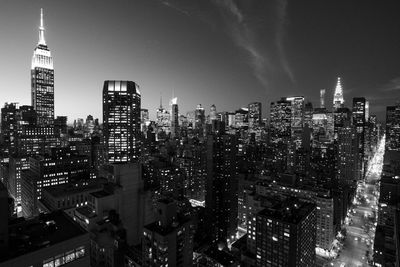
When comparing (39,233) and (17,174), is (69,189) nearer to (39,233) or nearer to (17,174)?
(17,174)

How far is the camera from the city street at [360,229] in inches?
1875

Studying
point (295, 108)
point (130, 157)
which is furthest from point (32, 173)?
point (295, 108)

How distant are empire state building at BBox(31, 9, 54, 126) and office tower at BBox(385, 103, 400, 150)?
188 meters

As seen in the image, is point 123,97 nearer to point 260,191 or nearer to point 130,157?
point 130,157

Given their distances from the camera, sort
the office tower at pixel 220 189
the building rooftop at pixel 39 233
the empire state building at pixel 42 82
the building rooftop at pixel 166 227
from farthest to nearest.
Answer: the empire state building at pixel 42 82 → the office tower at pixel 220 189 → the building rooftop at pixel 166 227 → the building rooftop at pixel 39 233

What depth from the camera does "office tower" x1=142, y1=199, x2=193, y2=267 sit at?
87.2 feet

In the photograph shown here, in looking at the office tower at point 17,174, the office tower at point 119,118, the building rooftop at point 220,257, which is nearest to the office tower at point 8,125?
the office tower at point 17,174

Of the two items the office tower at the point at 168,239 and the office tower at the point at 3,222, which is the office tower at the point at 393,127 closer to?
the office tower at the point at 168,239

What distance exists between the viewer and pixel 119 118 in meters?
80.1

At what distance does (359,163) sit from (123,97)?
95.1m

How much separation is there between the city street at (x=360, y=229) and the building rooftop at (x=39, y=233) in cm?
5039

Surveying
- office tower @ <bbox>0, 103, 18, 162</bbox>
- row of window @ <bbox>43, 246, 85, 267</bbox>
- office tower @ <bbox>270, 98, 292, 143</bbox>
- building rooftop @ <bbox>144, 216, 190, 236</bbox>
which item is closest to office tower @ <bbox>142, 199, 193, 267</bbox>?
building rooftop @ <bbox>144, 216, 190, 236</bbox>

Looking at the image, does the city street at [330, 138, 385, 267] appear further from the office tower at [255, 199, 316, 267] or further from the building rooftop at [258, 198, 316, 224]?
the building rooftop at [258, 198, 316, 224]

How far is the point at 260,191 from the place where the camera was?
61.8m
